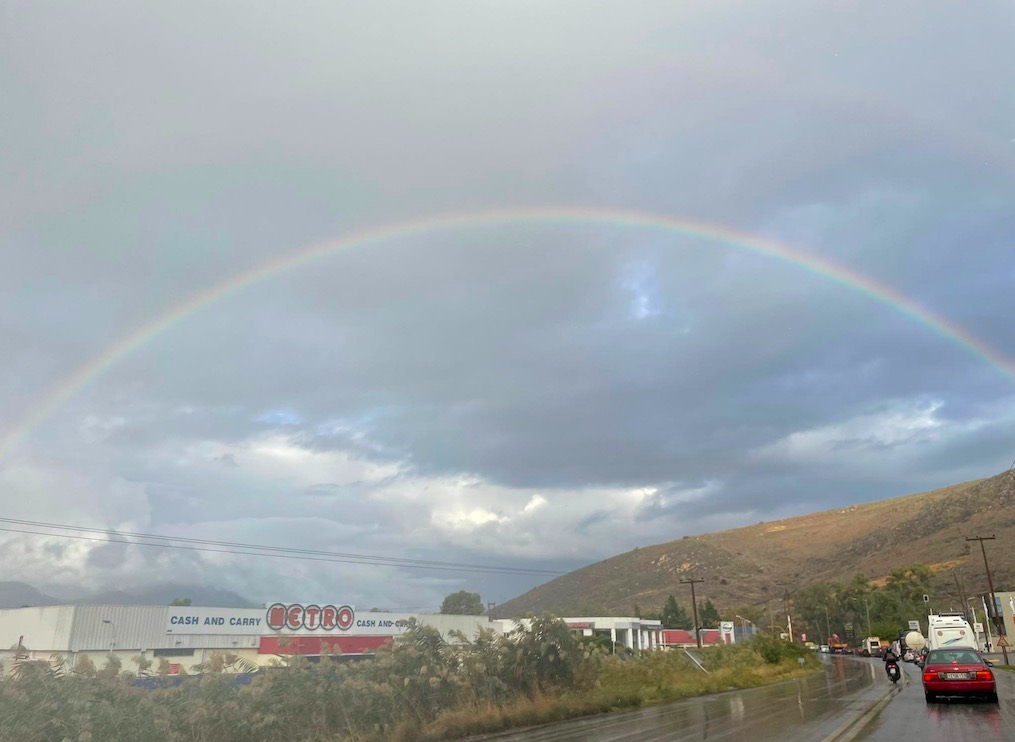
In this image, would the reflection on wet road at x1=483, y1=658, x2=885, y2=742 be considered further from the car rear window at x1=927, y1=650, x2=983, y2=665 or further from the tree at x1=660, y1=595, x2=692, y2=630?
the tree at x1=660, y1=595, x2=692, y2=630

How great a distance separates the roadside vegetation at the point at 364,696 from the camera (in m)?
13.6

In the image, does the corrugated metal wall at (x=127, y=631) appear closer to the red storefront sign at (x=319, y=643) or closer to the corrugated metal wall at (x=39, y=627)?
the corrugated metal wall at (x=39, y=627)

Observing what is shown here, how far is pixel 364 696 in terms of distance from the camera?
18188 mm

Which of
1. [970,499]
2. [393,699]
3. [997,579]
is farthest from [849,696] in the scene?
[970,499]

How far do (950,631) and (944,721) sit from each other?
29.7 meters

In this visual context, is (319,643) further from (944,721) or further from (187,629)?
(944,721)

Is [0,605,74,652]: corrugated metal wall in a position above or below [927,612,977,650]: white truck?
above

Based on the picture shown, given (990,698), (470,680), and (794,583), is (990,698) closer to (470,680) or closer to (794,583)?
(470,680)

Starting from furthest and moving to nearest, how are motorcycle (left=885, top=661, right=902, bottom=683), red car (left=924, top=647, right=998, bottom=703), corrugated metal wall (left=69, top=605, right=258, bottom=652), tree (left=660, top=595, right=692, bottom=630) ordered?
tree (left=660, top=595, right=692, bottom=630), corrugated metal wall (left=69, top=605, right=258, bottom=652), motorcycle (left=885, top=661, right=902, bottom=683), red car (left=924, top=647, right=998, bottom=703)

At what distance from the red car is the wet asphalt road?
0.36m

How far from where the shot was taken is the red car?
20.6m

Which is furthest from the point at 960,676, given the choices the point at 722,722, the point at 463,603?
the point at 463,603

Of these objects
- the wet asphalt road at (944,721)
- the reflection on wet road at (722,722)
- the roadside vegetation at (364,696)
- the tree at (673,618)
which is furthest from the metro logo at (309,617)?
the tree at (673,618)

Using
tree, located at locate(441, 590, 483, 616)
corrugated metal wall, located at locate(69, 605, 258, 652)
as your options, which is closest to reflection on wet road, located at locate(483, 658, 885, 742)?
corrugated metal wall, located at locate(69, 605, 258, 652)
